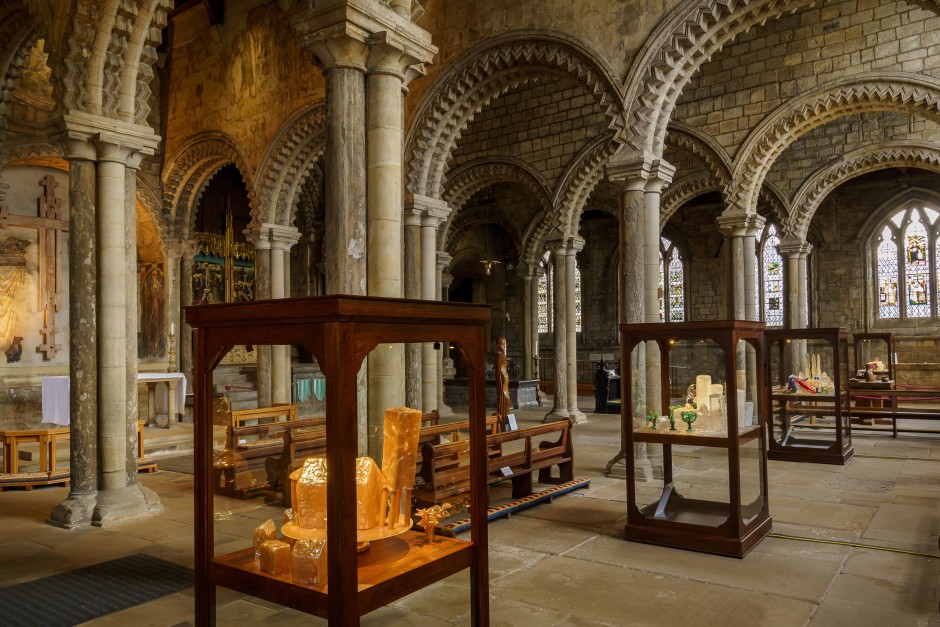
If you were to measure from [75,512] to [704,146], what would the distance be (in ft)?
37.0

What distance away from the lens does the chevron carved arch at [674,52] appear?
7824 mm

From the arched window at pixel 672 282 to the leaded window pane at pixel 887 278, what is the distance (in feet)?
17.9

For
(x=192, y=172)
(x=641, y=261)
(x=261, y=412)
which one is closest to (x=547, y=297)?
(x=192, y=172)

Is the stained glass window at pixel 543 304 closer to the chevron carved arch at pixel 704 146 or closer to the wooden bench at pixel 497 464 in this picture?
the chevron carved arch at pixel 704 146

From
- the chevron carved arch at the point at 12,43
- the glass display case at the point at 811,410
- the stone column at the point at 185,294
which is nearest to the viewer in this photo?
the chevron carved arch at the point at 12,43

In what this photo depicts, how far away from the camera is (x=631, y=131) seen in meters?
8.34

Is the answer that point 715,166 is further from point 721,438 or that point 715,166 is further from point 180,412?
point 180,412

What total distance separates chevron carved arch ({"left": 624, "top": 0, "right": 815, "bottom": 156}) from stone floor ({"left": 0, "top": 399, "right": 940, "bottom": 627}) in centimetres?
435

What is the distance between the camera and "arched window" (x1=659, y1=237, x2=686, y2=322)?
71.9 ft

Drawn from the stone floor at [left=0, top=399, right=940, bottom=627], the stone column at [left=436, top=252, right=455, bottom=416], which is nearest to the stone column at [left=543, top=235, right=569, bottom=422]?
the stone column at [left=436, top=252, right=455, bottom=416]

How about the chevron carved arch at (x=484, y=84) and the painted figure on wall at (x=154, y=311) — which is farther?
the painted figure on wall at (x=154, y=311)

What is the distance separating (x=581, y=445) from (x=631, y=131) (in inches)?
193

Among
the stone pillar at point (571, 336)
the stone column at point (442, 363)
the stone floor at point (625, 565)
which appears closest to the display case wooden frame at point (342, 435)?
the stone floor at point (625, 565)

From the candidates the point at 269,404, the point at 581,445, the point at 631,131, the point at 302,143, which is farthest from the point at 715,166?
the point at 269,404
